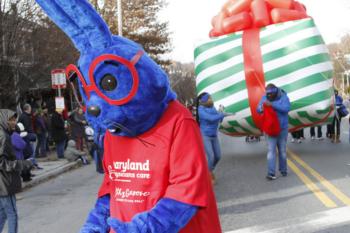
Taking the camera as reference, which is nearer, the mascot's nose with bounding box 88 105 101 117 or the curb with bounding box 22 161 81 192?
the mascot's nose with bounding box 88 105 101 117

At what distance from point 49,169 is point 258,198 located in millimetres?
6928

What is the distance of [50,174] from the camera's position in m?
12.1

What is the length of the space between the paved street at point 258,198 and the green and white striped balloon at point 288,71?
44.5 inches

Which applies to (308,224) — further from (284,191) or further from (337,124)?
(337,124)

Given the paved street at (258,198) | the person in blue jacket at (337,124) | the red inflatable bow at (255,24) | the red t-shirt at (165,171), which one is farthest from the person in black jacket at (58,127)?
the red t-shirt at (165,171)

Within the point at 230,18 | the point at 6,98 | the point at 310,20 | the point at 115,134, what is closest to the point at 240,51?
the point at 230,18

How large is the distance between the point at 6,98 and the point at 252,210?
9.90m

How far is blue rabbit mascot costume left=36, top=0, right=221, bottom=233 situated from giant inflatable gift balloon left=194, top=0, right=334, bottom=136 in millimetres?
8389

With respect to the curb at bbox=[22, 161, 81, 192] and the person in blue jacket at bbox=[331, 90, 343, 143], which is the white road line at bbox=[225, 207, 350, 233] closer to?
the curb at bbox=[22, 161, 81, 192]

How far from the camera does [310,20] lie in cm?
1063

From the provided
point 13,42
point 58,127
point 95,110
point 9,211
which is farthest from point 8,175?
point 58,127

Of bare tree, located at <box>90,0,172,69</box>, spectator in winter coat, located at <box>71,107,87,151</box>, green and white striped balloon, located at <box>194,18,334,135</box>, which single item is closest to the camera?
green and white striped balloon, located at <box>194,18,334,135</box>

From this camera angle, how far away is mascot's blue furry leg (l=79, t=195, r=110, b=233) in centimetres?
270

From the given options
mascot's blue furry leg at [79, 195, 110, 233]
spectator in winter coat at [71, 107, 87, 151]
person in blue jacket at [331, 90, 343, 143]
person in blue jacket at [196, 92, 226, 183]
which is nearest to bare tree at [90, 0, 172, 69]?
spectator in winter coat at [71, 107, 87, 151]
